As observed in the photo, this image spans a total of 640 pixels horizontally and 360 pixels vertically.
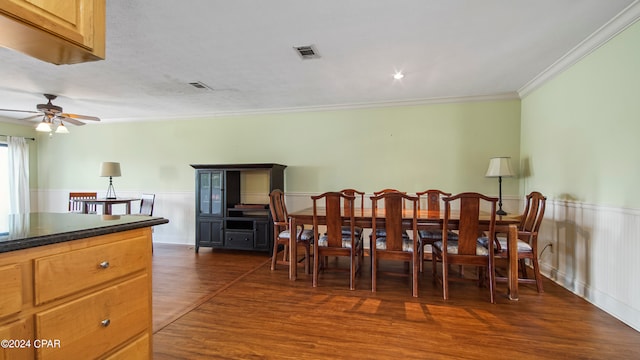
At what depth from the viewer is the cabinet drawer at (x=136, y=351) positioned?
1.32m

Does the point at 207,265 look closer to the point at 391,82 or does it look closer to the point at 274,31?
the point at 274,31

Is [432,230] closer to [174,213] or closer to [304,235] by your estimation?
[304,235]

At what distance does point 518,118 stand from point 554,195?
1358 mm

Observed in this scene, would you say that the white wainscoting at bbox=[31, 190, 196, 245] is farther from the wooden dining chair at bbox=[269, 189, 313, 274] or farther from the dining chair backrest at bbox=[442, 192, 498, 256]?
the dining chair backrest at bbox=[442, 192, 498, 256]

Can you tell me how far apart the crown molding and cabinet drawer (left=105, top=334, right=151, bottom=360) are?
3.84 m

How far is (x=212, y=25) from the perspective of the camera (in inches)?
89.7

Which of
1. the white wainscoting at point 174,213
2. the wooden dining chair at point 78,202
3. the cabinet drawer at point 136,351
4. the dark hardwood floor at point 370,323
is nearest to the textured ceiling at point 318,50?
the wooden dining chair at point 78,202

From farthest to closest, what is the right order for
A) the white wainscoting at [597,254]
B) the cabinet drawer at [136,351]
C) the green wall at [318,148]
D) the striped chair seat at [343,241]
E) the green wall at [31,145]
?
the green wall at [31,145], the green wall at [318,148], the striped chair seat at [343,241], the white wainscoting at [597,254], the cabinet drawer at [136,351]

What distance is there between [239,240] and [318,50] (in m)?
3.08

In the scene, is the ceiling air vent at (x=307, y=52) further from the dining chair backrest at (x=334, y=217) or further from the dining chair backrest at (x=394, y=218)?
the dining chair backrest at (x=394, y=218)

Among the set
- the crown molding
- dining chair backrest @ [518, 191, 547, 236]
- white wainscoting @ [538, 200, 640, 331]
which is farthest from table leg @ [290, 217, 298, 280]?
the crown molding

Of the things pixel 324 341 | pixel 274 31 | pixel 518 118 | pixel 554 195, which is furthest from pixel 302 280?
pixel 518 118

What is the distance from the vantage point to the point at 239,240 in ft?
14.7

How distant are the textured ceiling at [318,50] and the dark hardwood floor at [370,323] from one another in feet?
7.80
